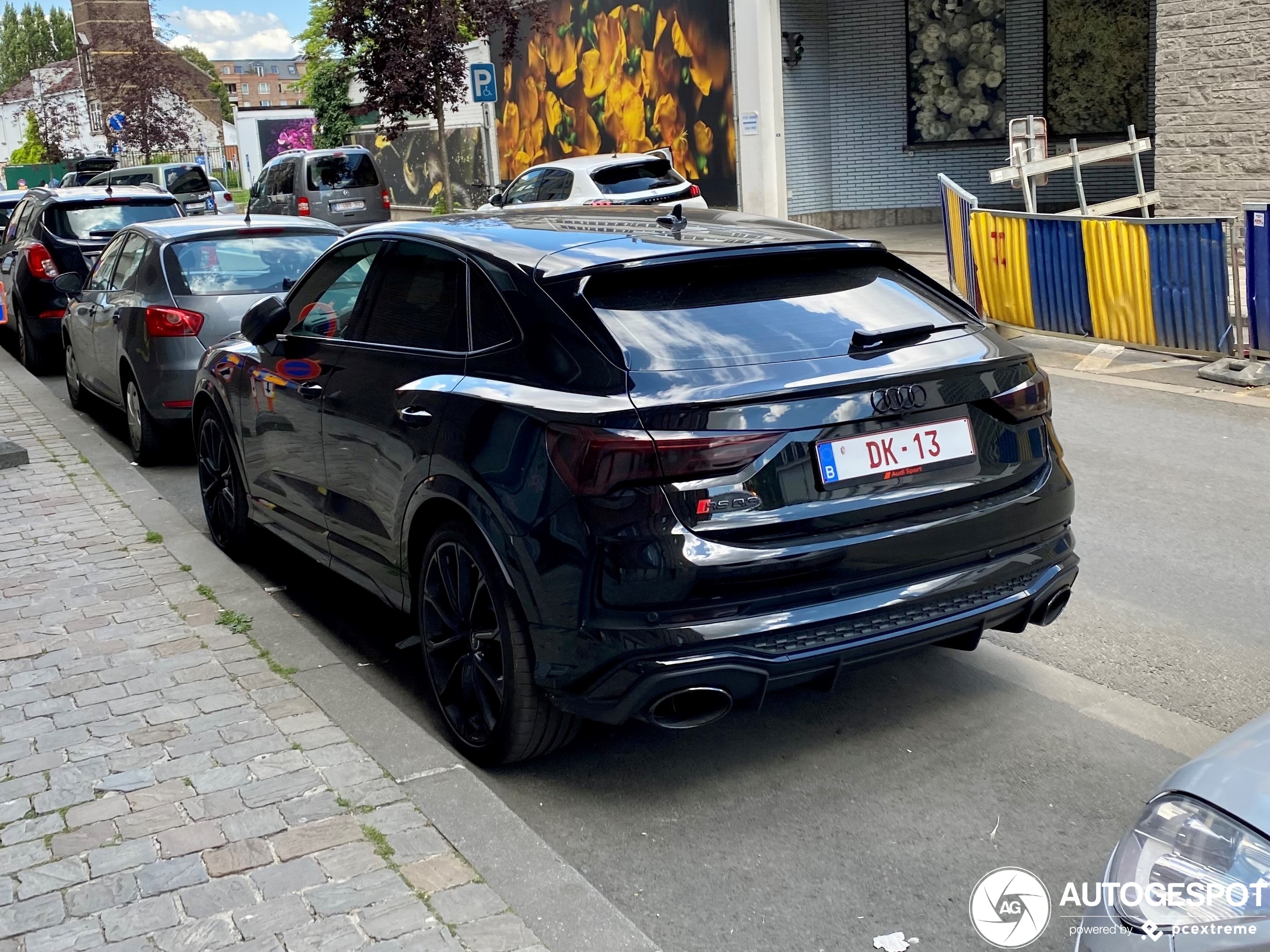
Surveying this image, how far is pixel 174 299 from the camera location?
356 inches

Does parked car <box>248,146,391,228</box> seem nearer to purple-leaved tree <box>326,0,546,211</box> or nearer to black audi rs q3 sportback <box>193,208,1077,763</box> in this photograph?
purple-leaved tree <box>326,0,546,211</box>

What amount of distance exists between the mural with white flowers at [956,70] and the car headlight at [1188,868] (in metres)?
22.4

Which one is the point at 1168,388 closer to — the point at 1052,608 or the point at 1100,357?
the point at 1100,357

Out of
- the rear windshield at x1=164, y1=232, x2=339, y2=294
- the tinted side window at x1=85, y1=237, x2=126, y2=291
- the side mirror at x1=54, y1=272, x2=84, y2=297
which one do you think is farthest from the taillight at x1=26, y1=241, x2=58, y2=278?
the rear windshield at x1=164, y1=232, x2=339, y2=294

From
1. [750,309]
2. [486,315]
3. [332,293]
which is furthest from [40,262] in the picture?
[750,309]

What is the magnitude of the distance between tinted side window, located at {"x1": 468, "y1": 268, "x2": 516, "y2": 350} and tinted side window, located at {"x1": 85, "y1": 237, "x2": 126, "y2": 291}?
684 cm

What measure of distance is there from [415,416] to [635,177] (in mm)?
Answer: 14004

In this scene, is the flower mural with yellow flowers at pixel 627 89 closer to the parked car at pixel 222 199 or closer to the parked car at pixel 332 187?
the parked car at pixel 332 187

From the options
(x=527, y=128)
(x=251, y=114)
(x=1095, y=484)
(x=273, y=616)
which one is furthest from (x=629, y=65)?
(x=251, y=114)

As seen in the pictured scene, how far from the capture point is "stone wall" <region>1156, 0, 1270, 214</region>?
Result: 49.4ft

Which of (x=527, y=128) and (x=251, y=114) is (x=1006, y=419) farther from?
(x=251, y=114)

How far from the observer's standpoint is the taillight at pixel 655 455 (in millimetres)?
3686

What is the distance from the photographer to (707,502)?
12.2 feet

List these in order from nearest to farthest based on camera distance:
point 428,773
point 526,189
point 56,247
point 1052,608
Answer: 1. point 428,773
2. point 1052,608
3. point 56,247
4. point 526,189
